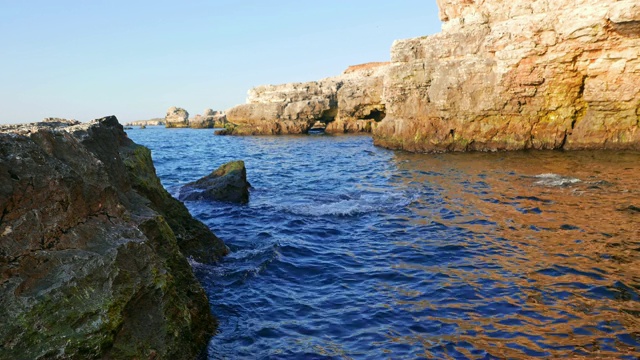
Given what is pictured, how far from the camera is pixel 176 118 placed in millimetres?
118750

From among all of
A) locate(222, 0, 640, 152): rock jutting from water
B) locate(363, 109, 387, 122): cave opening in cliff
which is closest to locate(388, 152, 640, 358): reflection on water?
locate(222, 0, 640, 152): rock jutting from water

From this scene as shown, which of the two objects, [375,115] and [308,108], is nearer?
[375,115]

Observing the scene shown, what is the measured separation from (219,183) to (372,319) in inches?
425

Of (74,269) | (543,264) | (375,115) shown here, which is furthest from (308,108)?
(74,269)

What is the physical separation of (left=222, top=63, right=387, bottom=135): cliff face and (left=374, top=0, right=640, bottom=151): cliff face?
18.1 metres

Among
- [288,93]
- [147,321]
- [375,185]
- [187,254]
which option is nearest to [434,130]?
[375,185]

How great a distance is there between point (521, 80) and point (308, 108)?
104ft

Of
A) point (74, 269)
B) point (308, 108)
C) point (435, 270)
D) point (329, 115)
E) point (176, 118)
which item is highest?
point (308, 108)

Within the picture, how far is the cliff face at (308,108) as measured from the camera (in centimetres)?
5031

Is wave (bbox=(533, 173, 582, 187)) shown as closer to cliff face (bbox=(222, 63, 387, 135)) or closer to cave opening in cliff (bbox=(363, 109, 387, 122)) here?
cliff face (bbox=(222, 63, 387, 135))

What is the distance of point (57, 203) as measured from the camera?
4.56m

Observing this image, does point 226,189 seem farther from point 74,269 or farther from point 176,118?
point 176,118

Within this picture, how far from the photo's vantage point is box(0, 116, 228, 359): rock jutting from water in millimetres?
3949

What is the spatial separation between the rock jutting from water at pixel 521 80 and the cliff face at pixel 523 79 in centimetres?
5
